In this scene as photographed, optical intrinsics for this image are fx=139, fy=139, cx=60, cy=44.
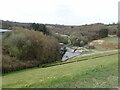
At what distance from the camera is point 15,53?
19969 mm

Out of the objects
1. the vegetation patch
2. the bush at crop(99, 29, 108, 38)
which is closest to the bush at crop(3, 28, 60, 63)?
the vegetation patch

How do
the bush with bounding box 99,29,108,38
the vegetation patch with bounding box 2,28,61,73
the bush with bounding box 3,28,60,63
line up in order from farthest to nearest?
the bush with bounding box 99,29,108,38 < the bush with bounding box 3,28,60,63 < the vegetation patch with bounding box 2,28,61,73

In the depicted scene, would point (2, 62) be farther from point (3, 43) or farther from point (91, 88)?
point (91, 88)

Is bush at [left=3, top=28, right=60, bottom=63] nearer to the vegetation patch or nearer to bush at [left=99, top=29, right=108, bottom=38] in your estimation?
the vegetation patch

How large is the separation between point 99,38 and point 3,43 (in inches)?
1589

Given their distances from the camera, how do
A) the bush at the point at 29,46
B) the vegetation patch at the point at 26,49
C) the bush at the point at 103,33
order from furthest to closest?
the bush at the point at 103,33 → the bush at the point at 29,46 → the vegetation patch at the point at 26,49

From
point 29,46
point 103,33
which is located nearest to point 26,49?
point 29,46

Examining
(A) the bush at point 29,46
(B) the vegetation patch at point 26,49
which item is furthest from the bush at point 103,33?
(B) the vegetation patch at point 26,49

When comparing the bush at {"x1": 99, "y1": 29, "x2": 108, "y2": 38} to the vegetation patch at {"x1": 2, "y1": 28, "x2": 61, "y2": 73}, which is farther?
the bush at {"x1": 99, "y1": 29, "x2": 108, "y2": 38}

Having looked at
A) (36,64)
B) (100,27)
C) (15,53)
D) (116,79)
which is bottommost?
(36,64)

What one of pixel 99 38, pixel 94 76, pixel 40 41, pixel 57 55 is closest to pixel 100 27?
pixel 99 38

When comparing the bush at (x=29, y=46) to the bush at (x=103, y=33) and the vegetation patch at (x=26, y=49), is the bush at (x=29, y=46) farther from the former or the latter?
the bush at (x=103, y=33)

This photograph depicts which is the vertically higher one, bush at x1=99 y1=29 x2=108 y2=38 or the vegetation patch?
bush at x1=99 y1=29 x2=108 y2=38

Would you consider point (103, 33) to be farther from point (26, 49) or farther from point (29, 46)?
point (26, 49)
